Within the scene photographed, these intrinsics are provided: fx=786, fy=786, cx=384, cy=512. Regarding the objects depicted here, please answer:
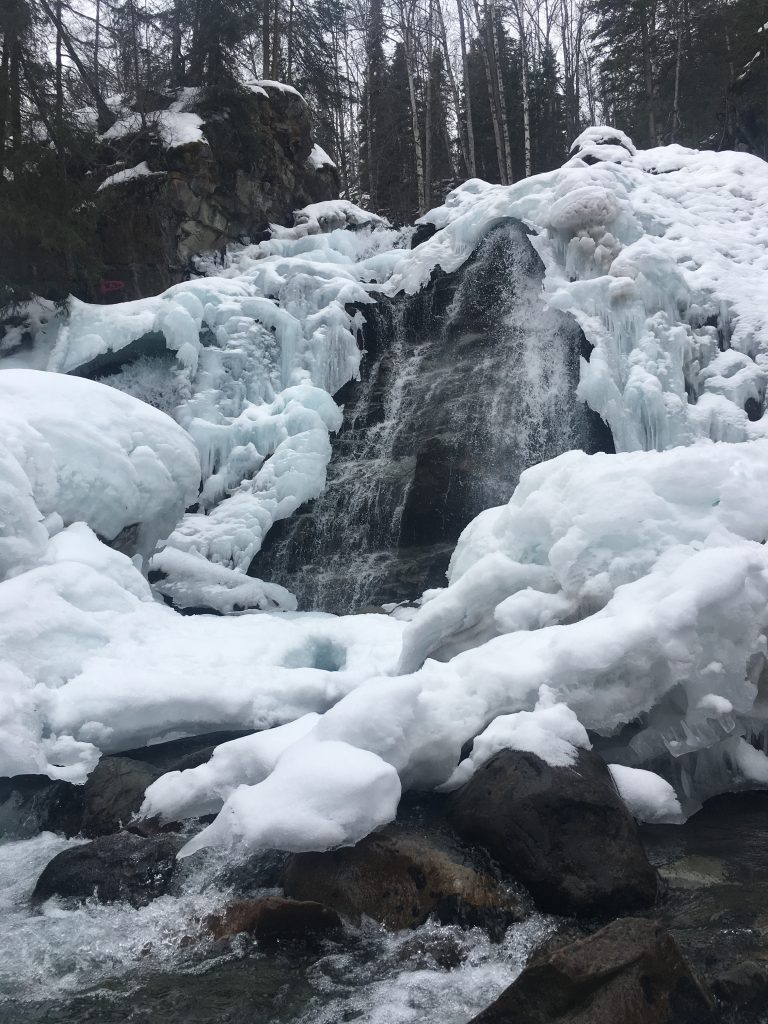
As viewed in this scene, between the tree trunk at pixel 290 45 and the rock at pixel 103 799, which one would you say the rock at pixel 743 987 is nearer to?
the rock at pixel 103 799

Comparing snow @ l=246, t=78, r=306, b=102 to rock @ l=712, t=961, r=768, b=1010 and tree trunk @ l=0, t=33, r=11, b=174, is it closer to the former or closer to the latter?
tree trunk @ l=0, t=33, r=11, b=174

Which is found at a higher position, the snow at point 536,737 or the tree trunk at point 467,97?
the tree trunk at point 467,97

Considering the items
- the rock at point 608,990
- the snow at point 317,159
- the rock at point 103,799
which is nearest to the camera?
the rock at point 608,990

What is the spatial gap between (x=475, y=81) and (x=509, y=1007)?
25253 millimetres

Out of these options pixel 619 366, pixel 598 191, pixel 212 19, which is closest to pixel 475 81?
pixel 212 19

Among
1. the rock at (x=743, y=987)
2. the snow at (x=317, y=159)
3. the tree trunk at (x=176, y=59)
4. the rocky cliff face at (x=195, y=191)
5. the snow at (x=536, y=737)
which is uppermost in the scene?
the tree trunk at (x=176, y=59)

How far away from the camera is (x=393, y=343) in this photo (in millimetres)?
12359

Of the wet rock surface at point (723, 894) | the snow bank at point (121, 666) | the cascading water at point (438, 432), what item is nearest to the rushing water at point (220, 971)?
the wet rock surface at point (723, 894)

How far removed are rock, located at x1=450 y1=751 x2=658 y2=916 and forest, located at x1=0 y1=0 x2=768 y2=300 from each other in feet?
35.8

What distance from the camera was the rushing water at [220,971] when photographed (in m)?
2.71

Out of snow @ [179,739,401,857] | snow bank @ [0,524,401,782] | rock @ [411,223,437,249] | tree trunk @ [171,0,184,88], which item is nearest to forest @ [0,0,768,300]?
tree trunk @ [171,0,184,88]

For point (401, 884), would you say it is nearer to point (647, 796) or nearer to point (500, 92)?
point (647, 796)

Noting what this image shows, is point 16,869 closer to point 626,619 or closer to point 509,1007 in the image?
point 509,1007

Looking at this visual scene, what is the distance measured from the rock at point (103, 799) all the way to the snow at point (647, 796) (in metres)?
2.63
